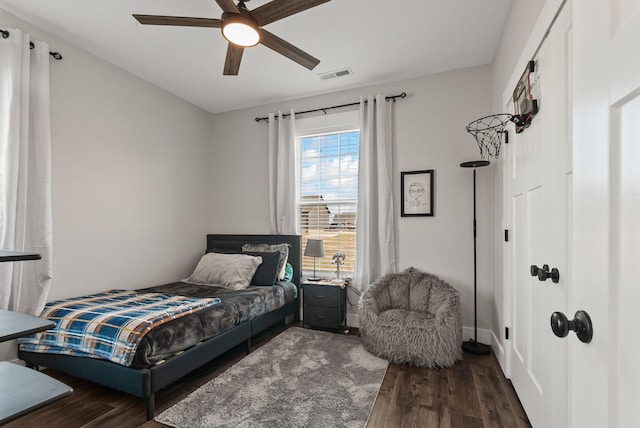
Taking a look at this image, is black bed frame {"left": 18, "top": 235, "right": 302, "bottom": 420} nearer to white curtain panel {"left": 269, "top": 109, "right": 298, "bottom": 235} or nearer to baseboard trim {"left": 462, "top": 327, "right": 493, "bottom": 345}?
white curtain panel {"left": 269, "top": 109, "right": 298, "bottom": 235}

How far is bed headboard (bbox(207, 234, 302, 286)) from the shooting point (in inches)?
152

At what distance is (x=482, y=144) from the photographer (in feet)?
10.0

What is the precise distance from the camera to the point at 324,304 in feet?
11.3

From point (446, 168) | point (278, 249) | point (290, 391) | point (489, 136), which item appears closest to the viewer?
point (290, 391)

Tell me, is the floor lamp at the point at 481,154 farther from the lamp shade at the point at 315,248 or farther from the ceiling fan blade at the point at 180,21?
the ceiling fan blade at the point at 180,21

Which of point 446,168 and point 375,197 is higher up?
point 446,168

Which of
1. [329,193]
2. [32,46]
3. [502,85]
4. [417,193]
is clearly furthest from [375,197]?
[32,46]

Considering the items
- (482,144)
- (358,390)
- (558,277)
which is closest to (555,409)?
(558,277)

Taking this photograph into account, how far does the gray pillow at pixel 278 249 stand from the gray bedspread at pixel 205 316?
A: 16 cm

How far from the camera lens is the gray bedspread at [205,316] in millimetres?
1974

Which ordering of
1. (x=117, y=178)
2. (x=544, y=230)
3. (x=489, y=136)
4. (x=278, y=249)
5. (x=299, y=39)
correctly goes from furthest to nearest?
(x=278, y=249), (x=117, y=178), (x=489, y=136), (x=299, y=39), (x=544, y=230)

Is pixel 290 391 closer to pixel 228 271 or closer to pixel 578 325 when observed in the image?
pixel 228 271

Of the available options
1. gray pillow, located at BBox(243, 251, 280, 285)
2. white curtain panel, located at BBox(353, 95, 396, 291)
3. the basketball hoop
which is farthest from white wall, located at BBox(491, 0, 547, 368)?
gray pillow, located at BBox(243, 251, 280, 285)

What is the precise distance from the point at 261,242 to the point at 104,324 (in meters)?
2.14
